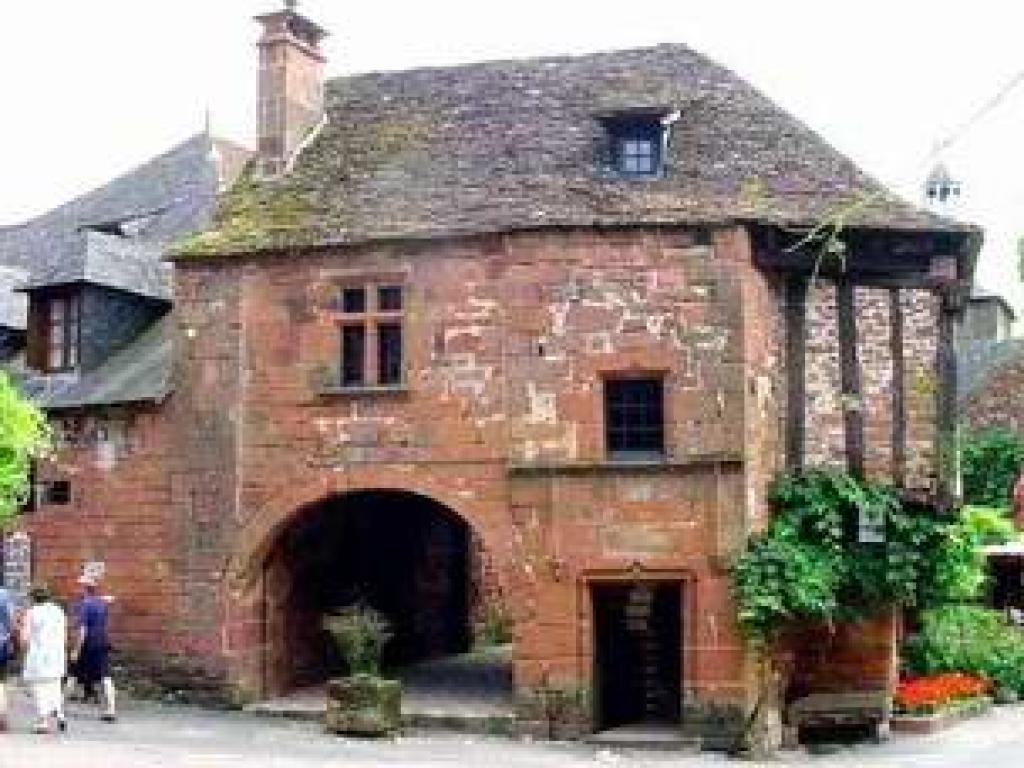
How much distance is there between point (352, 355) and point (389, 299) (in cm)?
97

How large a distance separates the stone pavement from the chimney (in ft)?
27.9

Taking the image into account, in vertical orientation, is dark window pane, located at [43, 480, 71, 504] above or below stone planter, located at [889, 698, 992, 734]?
above

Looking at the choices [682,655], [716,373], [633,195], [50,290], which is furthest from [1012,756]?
[50,290]

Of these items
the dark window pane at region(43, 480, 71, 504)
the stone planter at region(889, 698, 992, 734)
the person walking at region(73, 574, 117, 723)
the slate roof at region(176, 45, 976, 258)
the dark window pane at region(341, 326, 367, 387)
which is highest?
the slate roof at region(176, 45, 976, 258)

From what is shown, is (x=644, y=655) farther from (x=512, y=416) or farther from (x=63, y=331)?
(x=63, y=331)

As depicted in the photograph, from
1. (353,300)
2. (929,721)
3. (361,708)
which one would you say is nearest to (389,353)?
(353,300)

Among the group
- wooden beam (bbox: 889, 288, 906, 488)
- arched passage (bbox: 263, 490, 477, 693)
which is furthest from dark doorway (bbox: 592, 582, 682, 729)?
arched passage (bbox: 263, 490, 477, 693)

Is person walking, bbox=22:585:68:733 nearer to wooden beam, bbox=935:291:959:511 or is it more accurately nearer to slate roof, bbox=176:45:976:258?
slate roof, bbox=176:45:976:258

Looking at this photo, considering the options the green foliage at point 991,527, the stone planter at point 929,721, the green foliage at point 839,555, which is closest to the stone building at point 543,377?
the green foliage at point 839,555

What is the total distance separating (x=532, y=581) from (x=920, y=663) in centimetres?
783

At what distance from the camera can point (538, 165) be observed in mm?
21266

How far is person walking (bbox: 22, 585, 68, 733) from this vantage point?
1648 centimetres

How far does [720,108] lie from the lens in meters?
21.9

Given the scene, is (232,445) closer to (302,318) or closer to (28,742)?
(302,318)
